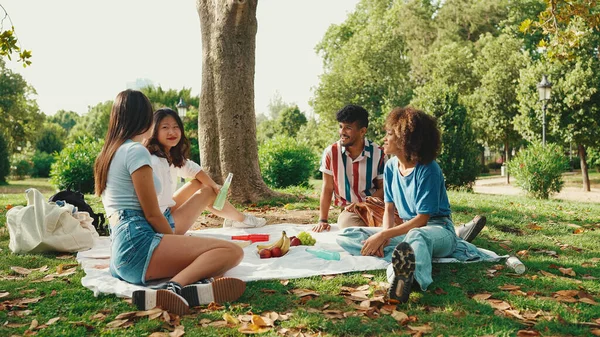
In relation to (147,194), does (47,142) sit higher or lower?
higher

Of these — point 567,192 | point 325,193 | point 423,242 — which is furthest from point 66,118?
point 423,242

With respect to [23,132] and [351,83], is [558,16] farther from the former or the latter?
[23,132]

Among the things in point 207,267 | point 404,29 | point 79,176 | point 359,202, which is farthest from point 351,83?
point 207,267

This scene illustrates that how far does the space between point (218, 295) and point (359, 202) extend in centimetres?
270

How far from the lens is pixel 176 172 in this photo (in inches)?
216

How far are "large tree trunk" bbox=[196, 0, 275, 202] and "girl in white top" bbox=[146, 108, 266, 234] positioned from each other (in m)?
2.89

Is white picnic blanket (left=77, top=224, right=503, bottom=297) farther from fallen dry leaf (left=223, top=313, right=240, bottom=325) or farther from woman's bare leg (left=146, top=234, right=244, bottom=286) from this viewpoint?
fallen dry leaf (left=223, top=313, right=240, bottom=325)

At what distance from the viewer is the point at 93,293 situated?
3748 millimetres

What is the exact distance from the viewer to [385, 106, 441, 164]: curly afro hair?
13.5 feet

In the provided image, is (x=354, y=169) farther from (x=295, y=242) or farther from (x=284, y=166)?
(x=284, y=166)

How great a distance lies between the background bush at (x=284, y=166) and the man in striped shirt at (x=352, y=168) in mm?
9677

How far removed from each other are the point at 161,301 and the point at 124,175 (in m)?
0.98

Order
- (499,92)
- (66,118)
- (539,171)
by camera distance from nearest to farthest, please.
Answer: (539,171)
(499,92)
(66,118)

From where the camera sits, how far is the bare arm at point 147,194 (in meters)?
3.51
